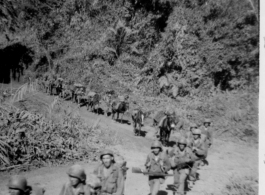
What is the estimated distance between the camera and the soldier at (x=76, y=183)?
3.19m

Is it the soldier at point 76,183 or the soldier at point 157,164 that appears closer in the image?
the soldier at point 76,183

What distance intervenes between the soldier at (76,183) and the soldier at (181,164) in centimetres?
315

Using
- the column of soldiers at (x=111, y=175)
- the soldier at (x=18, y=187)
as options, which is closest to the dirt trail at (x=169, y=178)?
the column of soldiers at (x=111, y=175)

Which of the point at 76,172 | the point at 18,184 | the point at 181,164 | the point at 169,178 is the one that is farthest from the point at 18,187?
the point at 169,178

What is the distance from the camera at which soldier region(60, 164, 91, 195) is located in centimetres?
319

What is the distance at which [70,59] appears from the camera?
22031 millimetres

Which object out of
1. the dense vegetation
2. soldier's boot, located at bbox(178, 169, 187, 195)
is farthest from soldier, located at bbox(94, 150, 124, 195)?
the dense vegetation

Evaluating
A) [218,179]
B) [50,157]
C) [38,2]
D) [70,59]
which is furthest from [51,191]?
[38,2]

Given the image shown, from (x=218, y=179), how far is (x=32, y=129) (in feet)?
22.9

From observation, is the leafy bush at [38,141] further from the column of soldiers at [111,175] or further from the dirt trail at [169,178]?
the column of soldiers at [111,175]

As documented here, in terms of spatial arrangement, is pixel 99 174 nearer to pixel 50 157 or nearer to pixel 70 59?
pixel 50 157

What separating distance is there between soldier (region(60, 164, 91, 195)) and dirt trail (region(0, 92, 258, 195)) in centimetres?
367

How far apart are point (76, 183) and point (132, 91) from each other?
16.6 meters

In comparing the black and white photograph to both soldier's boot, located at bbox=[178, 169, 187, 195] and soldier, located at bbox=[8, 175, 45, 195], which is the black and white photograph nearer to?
soldier's boot, located at bbox=[178, 169, 187, 195]
